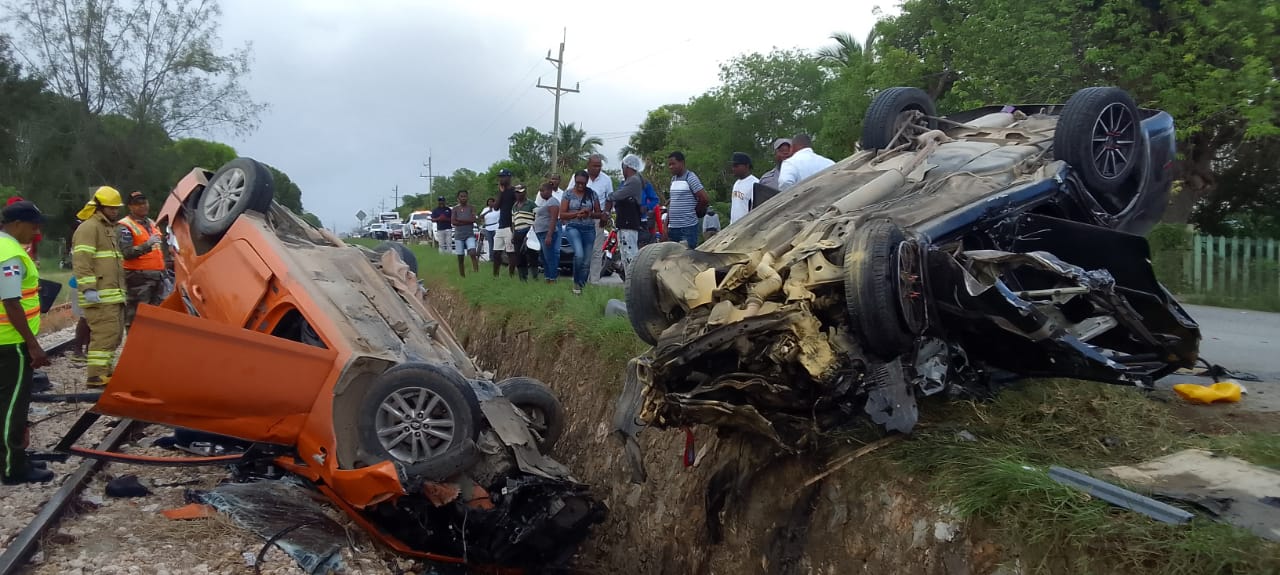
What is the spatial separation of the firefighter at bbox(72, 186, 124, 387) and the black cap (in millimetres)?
1634

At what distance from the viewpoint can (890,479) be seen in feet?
12.4

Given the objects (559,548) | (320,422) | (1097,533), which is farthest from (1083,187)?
(320,422)

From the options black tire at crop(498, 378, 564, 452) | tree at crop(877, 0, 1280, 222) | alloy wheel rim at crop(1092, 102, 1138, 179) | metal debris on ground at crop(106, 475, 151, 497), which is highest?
tree at crop(877, 0, 1280, 222)

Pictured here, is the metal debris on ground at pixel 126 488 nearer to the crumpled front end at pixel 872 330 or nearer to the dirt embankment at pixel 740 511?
the dirt embankment at pixel 740 511

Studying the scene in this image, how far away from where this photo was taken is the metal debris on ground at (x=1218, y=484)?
285cm

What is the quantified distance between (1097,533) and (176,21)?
3786 centimetres

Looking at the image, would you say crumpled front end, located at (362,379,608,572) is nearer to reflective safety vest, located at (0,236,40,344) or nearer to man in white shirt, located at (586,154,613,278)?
reflective safety vest, located at (0,236,40,344)

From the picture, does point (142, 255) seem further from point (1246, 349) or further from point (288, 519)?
point (1246, 349)

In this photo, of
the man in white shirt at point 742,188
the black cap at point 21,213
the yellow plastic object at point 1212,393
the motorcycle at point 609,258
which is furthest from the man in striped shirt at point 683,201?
the black cap at point 21,213

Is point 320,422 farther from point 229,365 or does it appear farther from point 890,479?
point 890,479

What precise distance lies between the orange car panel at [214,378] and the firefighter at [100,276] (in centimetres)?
364

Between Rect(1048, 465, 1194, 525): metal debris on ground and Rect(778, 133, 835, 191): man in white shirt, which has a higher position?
Rect(778, 133, 835, 191): man in white shirt


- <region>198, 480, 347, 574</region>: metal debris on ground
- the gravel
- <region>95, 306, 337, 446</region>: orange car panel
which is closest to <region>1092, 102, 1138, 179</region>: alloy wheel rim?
<region>95, 306, 337, 446</region>: orange car panel

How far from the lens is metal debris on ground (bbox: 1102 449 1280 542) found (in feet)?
9.35
